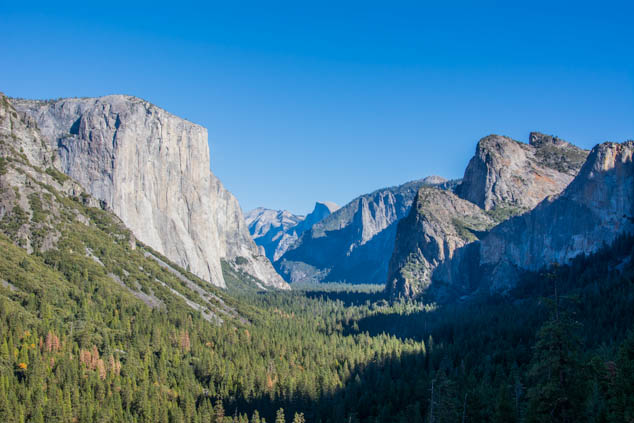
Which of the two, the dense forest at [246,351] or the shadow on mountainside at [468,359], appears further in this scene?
the shadow on mountainside at [468,359]

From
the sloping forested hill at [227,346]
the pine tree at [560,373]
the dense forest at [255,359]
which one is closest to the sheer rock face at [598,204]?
the sloping forested hill at [227,346]

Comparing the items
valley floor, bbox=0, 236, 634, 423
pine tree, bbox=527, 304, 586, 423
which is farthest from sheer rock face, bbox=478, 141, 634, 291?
pine tree, bbox=527, 304, 586, 423

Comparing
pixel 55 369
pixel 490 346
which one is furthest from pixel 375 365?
pixel 55 369

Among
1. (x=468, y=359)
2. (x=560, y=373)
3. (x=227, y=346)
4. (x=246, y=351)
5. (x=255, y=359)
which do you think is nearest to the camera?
(x=560, y=373)

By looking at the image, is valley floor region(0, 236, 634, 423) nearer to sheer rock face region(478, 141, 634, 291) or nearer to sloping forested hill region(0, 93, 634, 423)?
sloping forested hill region(0, 93, 634, 423)

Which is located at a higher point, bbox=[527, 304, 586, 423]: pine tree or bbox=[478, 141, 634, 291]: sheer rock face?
bbox=[478, 141, 634, 291]: sheer rock face

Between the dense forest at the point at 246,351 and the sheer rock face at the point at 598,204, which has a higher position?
the sheer rock face at the point at 598,204

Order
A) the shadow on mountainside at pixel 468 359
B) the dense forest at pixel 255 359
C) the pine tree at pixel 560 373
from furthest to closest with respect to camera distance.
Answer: the shadow on mountainside at pixel 468 359 → the dense forest at pixel 255 359 → the pine tree at pixel 560 373

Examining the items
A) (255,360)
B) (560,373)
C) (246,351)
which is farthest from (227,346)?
(560,373)

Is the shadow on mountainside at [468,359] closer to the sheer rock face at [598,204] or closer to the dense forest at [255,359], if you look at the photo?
the dense forest at [255,359]

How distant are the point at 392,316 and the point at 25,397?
139 meters

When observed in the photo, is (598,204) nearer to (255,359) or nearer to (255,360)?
(255,359)

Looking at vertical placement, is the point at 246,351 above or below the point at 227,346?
below

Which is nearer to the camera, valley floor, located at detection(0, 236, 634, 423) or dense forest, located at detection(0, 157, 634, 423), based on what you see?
dense forest, located at detection(0, 157, 634, 423)
